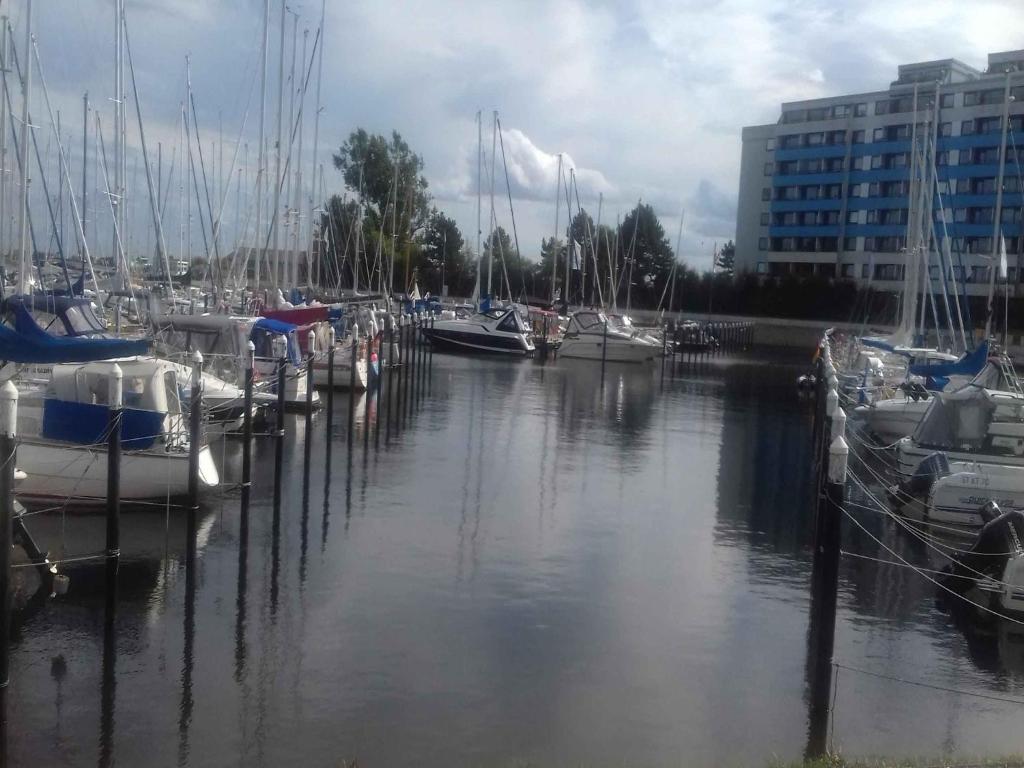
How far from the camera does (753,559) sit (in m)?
16.1

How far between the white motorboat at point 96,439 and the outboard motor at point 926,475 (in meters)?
11.9

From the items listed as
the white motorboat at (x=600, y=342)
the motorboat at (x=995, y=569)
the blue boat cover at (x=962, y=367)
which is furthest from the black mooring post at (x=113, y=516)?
the white motorboat at (x=600, y=342)

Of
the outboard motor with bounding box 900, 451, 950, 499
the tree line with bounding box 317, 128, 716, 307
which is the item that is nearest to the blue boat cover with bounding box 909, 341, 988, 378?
the outboard motor with bounding box 900, 451, 950, 499

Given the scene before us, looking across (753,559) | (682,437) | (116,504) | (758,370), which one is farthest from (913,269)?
(116,504)

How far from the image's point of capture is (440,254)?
341 ft

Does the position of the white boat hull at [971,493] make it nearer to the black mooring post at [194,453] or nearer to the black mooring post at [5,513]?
the black mooring post at [194,453]

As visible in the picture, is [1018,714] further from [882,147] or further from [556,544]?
[882,147]

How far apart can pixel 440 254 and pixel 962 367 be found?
3133 inches

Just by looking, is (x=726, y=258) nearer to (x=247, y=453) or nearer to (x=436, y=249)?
(x=436, y=249)

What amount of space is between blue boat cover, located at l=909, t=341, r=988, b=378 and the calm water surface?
8.73m

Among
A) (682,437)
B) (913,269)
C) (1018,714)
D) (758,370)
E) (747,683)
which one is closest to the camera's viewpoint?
(1018,714)

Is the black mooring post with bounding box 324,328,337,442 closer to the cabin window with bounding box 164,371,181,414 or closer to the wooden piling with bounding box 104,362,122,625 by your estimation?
the cabin window with bounding box 164,371,181,414

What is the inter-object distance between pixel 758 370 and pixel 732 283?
4383cm

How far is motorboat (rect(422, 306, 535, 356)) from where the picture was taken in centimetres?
5669
